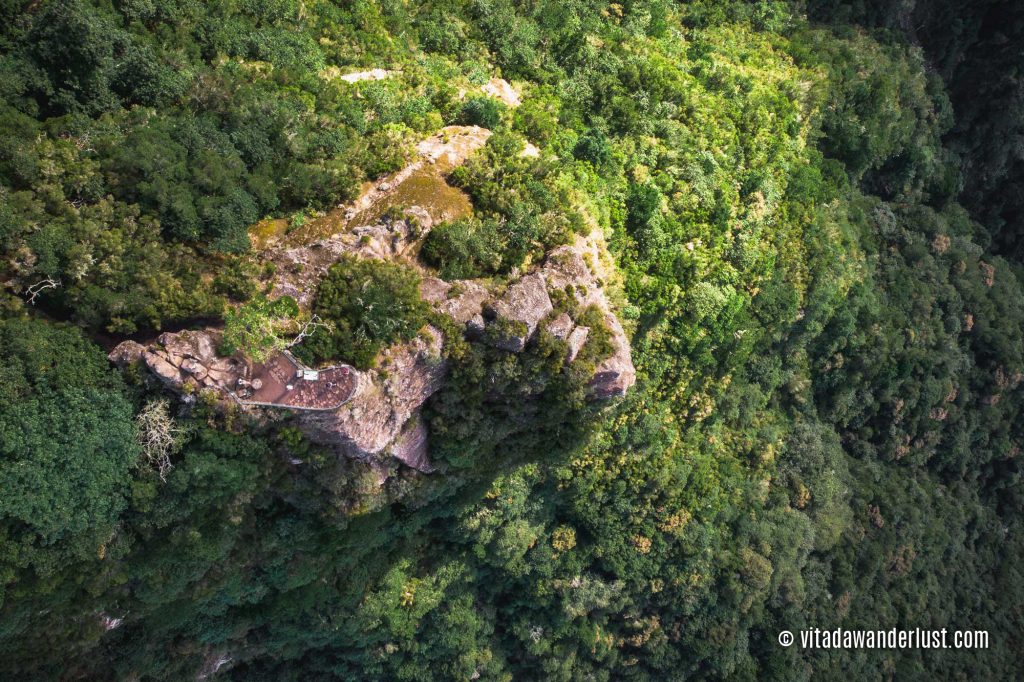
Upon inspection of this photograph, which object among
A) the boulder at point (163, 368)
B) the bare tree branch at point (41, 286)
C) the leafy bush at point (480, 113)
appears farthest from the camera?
the leafy bush at point (480, 113)

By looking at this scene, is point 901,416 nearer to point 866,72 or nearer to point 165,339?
point 866,72

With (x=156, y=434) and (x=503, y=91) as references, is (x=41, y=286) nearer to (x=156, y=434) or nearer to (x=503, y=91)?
(x=156, y=434)

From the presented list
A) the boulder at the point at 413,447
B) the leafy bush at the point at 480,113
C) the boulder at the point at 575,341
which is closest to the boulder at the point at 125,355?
the boulder at the point at 413,447

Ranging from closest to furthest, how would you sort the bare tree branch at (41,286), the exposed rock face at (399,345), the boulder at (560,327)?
1. the bare tree branch at (41,286)
2. the exposed rock face at (399,345)
3. the boulder at (560,327)

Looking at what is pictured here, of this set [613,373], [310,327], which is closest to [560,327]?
[613,373]

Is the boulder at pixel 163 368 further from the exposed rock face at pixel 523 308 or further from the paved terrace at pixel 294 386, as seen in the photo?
the exposed rock face at pixel 523 308

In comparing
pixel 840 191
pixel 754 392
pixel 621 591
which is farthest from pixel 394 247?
pixel 840 191

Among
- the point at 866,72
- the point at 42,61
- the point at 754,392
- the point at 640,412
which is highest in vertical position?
the point at 42,61
